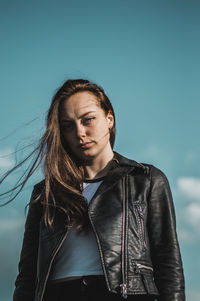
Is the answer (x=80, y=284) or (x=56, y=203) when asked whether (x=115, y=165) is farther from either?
(x=80, y=284)

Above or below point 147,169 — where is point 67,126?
above

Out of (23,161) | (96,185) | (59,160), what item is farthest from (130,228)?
(23,161)

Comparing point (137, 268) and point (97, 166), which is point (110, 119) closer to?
point (97, 166)

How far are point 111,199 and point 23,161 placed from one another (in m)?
1.24

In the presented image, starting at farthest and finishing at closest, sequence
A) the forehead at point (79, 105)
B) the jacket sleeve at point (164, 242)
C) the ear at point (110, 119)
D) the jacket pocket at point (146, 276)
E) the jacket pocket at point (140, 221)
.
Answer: the ear at point (110, 119), the forehead at point (79, 105), the jacket pocket at point (140, 221), the jacket sleeve at point (164, 242), the jacket pocket at point (146, 276)

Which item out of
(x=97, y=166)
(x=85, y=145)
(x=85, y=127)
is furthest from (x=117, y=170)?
(x=85, y=127)

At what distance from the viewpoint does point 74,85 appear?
4699mm

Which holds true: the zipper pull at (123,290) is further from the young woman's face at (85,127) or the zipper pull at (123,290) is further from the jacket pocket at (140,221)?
the young woman's face at (85,127)

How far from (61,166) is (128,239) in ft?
3.78

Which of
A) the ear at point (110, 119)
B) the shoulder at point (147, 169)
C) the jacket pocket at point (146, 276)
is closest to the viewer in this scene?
the jacket pocket at point (146, 276)

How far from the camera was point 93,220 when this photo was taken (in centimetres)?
384

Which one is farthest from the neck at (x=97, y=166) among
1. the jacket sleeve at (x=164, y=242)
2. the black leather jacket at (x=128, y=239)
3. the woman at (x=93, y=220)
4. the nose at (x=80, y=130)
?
the jacket sleeve at (x=164, y=242)

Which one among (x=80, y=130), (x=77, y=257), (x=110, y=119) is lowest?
(x=77, y=257)

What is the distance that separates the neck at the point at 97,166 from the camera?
434 centimetres
